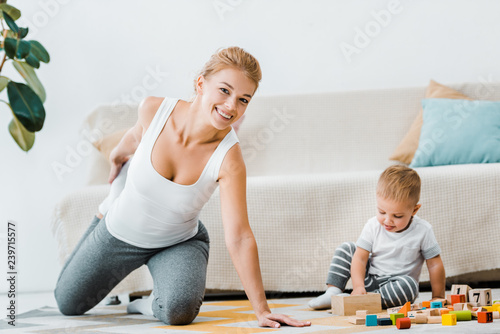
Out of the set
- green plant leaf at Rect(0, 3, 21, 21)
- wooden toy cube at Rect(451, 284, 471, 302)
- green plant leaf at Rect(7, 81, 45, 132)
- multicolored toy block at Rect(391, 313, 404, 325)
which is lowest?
multicolored toy block at Rect(391, 313, 404, 325)

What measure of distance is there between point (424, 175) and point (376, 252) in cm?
46

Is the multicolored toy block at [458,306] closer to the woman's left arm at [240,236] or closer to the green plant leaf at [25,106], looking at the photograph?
the woman's left arm at [240,236]

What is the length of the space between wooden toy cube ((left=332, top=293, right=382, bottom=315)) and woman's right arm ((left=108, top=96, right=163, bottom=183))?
68 centimetres

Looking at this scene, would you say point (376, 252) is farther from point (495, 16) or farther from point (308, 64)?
point (495, 16)

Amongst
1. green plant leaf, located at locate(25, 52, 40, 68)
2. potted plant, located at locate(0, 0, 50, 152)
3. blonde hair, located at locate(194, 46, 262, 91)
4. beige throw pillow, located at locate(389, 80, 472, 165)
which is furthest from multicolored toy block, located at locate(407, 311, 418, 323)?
green plant leaf, located at locate(25, 52, 40, 68)

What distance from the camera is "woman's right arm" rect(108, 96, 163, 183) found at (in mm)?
1552

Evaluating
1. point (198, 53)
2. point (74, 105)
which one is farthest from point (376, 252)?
point (74, 105)

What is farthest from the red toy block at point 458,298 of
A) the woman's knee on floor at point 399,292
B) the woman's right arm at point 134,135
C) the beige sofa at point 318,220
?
the woman's right arm at point 134,135

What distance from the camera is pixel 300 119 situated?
2.70m

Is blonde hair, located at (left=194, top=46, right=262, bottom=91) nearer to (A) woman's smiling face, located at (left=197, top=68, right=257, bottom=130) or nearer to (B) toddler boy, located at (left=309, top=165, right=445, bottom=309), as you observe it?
(A) woman's smiling face, located at (left=197, top=68, right=257, bottom=130)

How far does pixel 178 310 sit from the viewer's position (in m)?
1.43

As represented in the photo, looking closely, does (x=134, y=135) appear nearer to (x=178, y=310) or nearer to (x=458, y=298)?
(x=178, y=310)

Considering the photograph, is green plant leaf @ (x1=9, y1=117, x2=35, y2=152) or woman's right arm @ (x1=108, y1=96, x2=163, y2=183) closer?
woman's right arm @ (x1=108, y1=96, x2=163, y2=183)

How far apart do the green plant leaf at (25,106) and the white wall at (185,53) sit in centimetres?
90
